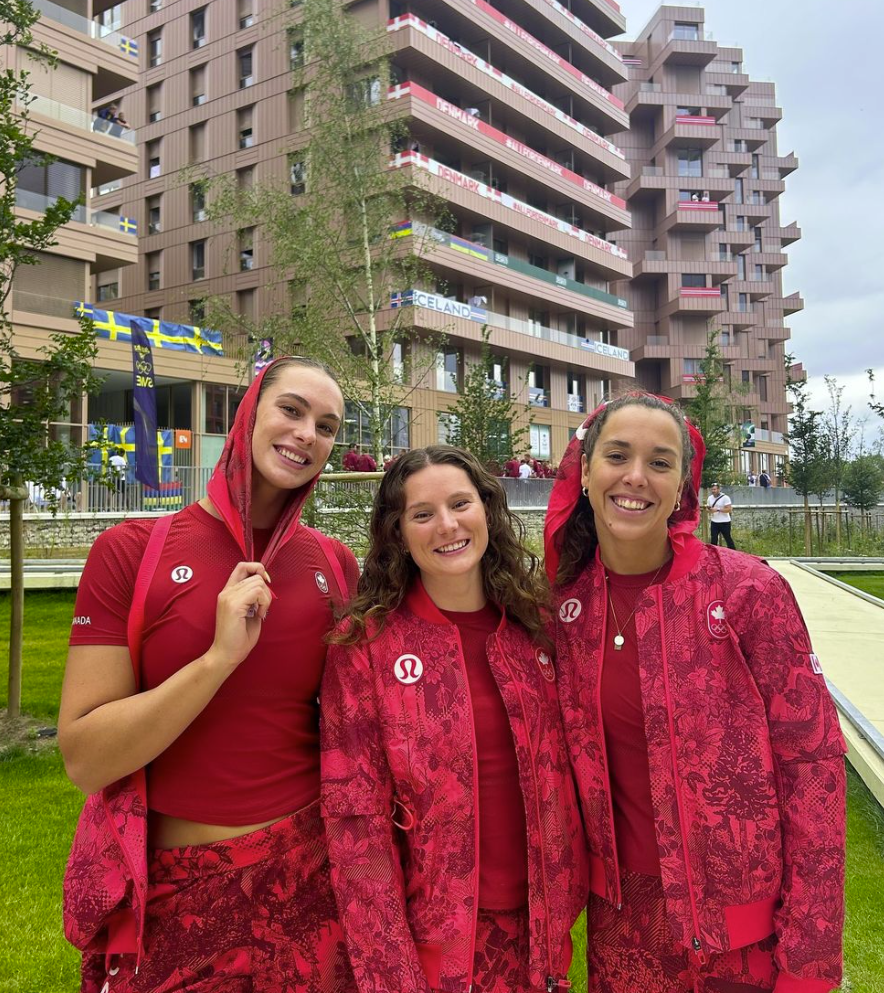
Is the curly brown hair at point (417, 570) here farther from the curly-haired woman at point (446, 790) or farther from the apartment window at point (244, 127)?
the apartment window at point (244, 127)

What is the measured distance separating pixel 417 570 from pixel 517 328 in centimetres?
3394

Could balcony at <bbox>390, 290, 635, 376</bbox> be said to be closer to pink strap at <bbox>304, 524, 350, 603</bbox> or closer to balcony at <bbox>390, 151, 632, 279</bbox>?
balcony at <bbox>390, 151, 632, 279</bbox>

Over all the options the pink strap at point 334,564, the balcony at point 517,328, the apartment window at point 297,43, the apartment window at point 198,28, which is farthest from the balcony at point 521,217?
the pink strap at point 334,564

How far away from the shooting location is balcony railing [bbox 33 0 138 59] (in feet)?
79.9

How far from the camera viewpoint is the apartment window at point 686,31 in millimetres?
59822

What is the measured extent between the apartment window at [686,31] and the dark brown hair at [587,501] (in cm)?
6957

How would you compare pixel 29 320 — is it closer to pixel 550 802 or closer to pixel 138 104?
pixel 138 104

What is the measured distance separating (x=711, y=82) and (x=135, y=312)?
4883 cm

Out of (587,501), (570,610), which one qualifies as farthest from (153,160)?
(570,610)

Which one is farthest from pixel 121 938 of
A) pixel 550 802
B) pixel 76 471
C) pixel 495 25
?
pixel 495 25

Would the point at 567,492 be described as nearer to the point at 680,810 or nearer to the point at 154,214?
the point at 680,810

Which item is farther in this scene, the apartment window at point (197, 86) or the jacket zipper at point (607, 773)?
the apartment window at point (197, 86)

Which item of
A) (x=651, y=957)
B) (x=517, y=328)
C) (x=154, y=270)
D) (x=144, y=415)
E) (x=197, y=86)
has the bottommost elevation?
(x=651, y=957)

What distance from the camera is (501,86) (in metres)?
34.6
